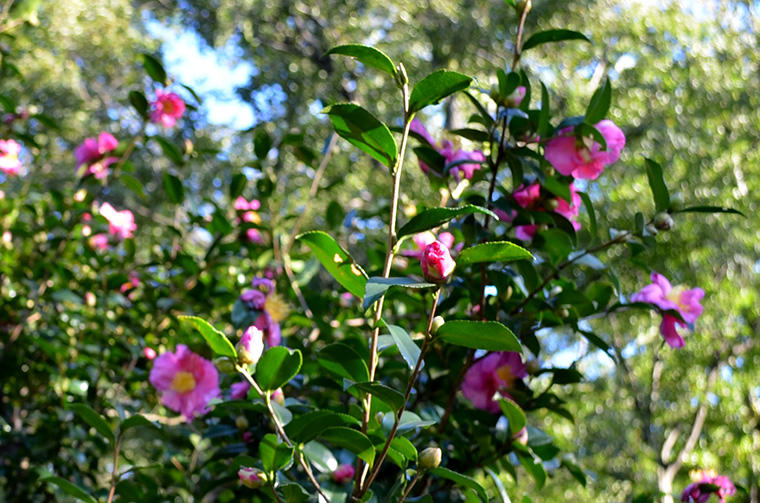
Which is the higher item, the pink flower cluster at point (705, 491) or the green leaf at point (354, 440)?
the green leaf at point (354, 440)

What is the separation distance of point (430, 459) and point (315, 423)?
13 centimetres

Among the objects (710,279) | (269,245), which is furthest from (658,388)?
(269,245)

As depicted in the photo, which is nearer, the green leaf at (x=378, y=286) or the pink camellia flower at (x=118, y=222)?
the green leaf at (x=378, y=286)

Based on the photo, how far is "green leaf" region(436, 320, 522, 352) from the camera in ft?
2.03

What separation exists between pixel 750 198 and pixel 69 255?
3385 mm

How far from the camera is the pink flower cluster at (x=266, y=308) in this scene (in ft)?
3.44

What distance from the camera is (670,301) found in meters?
1.04

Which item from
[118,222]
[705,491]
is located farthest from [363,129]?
[118,222]

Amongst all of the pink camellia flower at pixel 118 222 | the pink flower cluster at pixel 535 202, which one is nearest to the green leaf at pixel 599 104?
the pink flower cluster at pixel 535 202

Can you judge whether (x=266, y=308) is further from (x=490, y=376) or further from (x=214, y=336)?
(x=214, y=336)

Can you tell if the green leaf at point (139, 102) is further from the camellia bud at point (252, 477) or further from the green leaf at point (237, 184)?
the camellia bud at point (252, 477)

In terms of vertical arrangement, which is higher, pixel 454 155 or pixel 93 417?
pixel 454 155

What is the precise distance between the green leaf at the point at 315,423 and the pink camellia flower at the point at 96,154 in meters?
1.04

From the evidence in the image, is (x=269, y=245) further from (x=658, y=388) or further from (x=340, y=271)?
(x=658, y=388)
